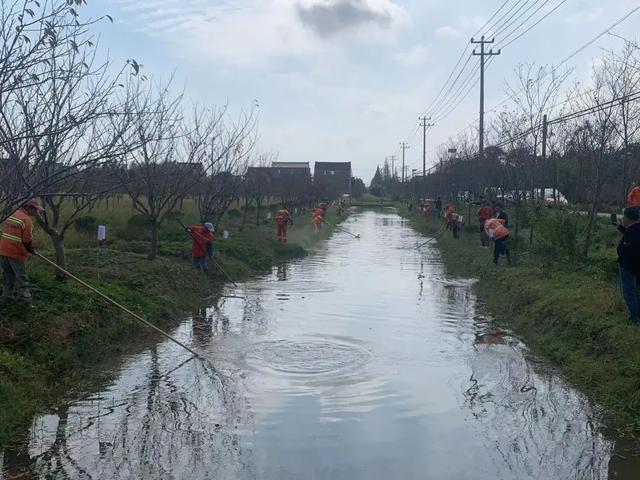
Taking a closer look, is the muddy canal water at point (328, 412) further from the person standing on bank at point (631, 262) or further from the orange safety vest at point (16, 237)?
the orange safety vest at point (16, 237)

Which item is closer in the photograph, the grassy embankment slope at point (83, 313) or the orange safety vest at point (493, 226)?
the grassy embankment slope at point (83, 313)

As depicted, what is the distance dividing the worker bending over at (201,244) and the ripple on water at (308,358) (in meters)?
5.56

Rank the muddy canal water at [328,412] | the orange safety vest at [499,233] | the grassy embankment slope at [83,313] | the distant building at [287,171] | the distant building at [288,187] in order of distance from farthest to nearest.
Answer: the distant building at [287,171], the distant building at [288,187], the orange safety vest at [499,233], the grassy embankment slope at [83,313], the muddy canal water at [328,412]

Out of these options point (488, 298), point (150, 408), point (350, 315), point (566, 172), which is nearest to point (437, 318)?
point (350, 315)

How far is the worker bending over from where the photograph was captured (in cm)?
1409

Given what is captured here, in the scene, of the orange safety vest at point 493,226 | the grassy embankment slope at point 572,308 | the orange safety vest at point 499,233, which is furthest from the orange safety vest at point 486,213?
A: the orange safety vest at point 499,233

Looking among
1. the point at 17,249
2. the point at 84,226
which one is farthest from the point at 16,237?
the point at 84,226

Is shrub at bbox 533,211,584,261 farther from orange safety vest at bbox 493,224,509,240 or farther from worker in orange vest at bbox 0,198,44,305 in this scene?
worker in orange vest at bbox 0,198,44,305

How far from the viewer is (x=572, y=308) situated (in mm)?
9336

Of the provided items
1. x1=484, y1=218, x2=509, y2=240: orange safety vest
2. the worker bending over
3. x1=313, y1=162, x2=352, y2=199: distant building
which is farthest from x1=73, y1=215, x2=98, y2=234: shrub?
x1=313, y1=162, x2=352, y2=199: distant building

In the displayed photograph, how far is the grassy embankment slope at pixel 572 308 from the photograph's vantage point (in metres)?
6.72

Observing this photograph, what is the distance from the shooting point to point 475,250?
67.4ft

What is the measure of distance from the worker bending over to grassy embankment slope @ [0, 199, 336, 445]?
0.25 metres

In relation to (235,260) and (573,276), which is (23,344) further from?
(235,260)
